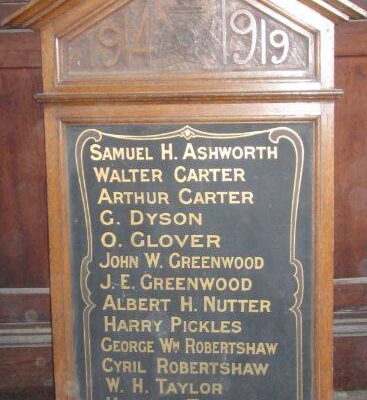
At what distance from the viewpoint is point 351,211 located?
2219 mm

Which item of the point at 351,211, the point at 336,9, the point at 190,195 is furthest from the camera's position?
the point at 351,211

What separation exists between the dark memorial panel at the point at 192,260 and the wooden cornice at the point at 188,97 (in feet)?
0.26

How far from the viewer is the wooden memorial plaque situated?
5.54 ft

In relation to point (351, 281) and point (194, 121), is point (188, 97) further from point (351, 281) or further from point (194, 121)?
point (351, 281)

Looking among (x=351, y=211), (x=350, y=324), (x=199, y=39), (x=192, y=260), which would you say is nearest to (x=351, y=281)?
(x=350, y=324)

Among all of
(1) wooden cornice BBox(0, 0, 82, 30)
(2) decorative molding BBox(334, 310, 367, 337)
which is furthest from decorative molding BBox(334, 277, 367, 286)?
(1) wooden cornice BBox(0, 0, 82, 30)

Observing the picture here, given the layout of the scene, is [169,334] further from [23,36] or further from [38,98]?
[23,36]

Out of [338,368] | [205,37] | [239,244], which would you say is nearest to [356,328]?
[338,368]

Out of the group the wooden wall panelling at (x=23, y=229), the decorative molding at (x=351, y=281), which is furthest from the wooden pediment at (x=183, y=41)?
the decorative molding at (x=351, y=281)

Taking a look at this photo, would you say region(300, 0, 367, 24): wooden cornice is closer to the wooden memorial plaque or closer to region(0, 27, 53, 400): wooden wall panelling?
the wooden memorial plaque

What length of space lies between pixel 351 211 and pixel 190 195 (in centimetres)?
77

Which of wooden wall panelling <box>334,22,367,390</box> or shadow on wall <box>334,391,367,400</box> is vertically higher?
wooden wall panelling <box>334,22,367,390</box>

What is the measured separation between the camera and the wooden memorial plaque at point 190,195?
1.69 metres

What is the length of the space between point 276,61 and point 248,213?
0.45 m
